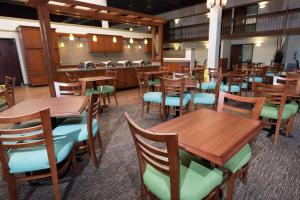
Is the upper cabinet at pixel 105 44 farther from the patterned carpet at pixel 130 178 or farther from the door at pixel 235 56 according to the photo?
the patterned carpet at pixel 130 178

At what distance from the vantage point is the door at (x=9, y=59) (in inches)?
287

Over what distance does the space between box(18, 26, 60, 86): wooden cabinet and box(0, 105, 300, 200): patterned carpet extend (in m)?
6.16

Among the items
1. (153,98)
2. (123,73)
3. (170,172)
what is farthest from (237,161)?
(123,73)

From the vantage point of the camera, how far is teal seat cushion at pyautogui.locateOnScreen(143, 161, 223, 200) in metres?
1.01

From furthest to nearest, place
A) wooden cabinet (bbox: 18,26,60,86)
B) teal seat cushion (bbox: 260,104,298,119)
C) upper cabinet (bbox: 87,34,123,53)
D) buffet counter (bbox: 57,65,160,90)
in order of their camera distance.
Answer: upper cabinet (bbox: 87,34,123,53), wooden cabinet (bbox: 18,26,60,86), buffet counter (bbox: 57,65,160,90), teal seat cushion (bbox: 260,104,298,119)

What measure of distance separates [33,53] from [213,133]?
8.26m

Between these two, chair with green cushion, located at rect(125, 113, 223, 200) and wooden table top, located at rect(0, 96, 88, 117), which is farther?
wooden table top, located at rect(0, 96, 88, 117)

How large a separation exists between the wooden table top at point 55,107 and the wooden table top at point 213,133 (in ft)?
3.10

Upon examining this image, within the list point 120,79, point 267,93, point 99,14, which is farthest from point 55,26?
point 267,93

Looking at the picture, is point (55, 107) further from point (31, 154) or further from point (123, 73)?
point (123, 73)

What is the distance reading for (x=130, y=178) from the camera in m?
1.88

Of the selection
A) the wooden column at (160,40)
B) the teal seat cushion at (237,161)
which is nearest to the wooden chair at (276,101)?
the teal seat cushion at (237,161)

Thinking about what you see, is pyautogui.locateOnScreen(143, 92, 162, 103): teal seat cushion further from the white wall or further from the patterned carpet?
the white wall

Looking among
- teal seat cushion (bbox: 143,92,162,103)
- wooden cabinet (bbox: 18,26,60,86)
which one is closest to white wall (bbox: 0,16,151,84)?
wooden cabinet (bbox: 18,26,60,86)
